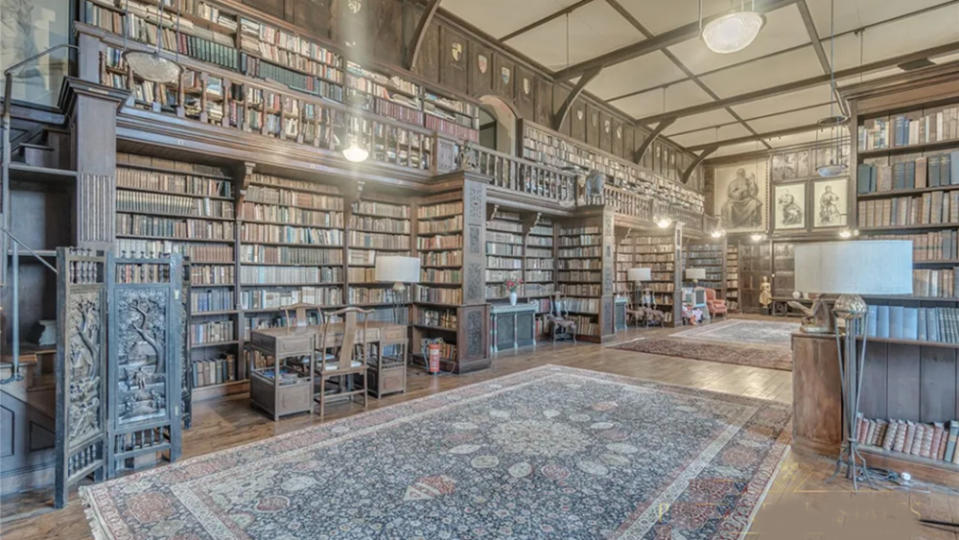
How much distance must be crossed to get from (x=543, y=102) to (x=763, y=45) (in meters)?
4.09

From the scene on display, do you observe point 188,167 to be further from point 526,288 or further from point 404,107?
point 526,288

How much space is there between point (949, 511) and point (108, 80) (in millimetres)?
6547

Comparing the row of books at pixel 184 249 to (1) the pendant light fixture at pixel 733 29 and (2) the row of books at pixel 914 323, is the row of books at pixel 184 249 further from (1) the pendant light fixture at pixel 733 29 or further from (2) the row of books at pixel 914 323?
(2) the row of books at pixel 914 323

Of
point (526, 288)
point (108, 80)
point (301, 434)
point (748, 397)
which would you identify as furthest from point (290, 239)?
point (748, 397)

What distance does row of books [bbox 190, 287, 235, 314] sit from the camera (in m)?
4.52

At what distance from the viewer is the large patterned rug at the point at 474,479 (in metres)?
2.12

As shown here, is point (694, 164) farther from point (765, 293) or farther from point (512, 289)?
point (512, 289)

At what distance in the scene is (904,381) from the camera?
2.87 meters

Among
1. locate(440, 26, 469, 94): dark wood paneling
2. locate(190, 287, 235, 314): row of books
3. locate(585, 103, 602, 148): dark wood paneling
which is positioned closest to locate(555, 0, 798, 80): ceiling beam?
locate(585, 103, 602, 148): dark wood paneling

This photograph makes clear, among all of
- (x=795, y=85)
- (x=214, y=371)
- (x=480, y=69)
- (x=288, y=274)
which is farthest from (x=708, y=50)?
(x=214, y=371)

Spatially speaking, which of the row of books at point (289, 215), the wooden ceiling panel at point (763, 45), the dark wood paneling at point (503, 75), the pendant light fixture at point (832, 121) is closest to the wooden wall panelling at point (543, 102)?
the dark wood paneling at point (503, 75)

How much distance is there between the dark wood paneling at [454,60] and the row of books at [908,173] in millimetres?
5847

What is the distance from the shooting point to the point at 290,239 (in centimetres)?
518

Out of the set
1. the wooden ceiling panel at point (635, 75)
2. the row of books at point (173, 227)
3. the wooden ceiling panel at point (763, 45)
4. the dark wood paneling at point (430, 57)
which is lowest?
the row of books at point (173, 227)
